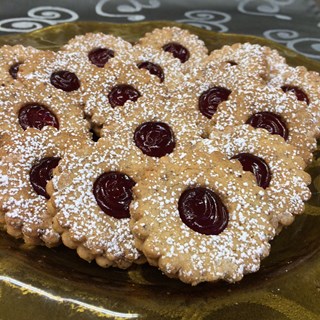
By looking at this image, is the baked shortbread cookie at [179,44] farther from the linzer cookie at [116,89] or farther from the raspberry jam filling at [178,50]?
the linzer cookie at [116,89]

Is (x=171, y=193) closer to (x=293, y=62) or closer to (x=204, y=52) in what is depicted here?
(x=204, y=52)

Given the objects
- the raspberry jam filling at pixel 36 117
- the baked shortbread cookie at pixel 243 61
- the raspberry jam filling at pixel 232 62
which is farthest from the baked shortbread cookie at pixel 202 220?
the raspberry jam filling at pixel 232 62

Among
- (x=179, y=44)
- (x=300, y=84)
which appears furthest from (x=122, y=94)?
(x=300, y=84)

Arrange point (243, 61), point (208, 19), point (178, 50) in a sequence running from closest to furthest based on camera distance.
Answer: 1. point (243, 61)
2. point (178, 50)
3. point (208, 19)

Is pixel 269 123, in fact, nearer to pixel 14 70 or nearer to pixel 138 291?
pixel 138 291

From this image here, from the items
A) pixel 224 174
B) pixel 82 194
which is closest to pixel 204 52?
pixel 224 174
